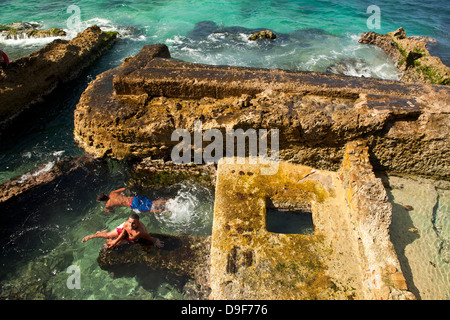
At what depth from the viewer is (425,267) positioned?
3.53 metres

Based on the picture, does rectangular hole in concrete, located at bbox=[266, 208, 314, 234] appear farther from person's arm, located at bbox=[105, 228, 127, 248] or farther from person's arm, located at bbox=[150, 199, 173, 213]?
person's arm, located at bbox=[105, 228, 127, 248]

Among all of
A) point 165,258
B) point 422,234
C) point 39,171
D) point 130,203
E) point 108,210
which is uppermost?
A: point 422,234

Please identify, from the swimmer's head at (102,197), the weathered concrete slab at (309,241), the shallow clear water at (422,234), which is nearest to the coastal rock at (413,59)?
the shallow clear water at (422,234)

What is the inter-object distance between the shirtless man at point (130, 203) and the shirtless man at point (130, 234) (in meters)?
0.56

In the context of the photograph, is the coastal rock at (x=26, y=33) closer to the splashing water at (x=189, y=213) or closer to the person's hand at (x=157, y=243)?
the splashing water at (x=189, y=213)

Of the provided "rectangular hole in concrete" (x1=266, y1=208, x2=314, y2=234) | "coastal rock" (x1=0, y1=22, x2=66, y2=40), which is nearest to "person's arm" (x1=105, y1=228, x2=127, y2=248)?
"rectangular hole in concrete" (x1=266, y1=208, x2=314, y2=234)

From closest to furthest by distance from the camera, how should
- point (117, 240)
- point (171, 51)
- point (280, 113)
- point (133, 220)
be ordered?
point (133, 220)
point (117, 240)
point (280, 113)
point (171, 51)

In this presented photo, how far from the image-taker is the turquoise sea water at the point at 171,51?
447cm

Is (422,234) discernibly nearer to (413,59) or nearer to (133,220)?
(133,220)

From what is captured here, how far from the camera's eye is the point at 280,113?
4.42 meters

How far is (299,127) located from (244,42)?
367 inches

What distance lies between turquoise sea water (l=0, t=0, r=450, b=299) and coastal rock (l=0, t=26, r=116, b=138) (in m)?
0.44

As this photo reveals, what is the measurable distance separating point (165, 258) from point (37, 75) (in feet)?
23.8

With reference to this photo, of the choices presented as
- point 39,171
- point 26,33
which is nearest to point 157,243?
point 39,171
